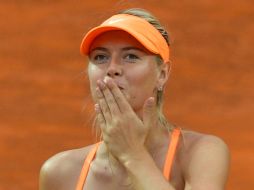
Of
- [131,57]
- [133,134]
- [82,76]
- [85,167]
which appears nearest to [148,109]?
[133,134]

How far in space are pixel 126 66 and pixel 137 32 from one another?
90 millimetres

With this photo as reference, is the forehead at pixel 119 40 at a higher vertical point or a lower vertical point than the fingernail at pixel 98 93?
higher

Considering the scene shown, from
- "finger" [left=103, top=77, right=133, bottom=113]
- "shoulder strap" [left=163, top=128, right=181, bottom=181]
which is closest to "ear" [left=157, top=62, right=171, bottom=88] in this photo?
"shoulder strap" [left=163, top=128, right=181, bottom=181]

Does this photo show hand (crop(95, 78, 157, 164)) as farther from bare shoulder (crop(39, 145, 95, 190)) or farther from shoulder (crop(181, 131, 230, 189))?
bare shoulder (crop(39, 145, 95, 190))

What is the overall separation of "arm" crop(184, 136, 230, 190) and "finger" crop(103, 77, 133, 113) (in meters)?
0.23

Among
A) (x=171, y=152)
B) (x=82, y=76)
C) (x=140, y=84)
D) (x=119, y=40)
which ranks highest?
(x=82, y=76)

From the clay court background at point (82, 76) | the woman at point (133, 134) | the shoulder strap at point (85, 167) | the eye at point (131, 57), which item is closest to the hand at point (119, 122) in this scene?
the woman at point (133, 134)

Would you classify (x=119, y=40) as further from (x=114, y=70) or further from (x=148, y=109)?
(x=148, y=109)

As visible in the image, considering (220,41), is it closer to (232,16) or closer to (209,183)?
(232,16)

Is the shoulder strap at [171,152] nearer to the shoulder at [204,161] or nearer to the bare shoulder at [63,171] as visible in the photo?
the shoulder at [204,161]

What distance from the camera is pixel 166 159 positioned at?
191cm

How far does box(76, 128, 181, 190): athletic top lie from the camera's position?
1888 millimetres

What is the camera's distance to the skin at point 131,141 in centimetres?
171

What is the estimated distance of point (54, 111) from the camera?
11.8 ft
